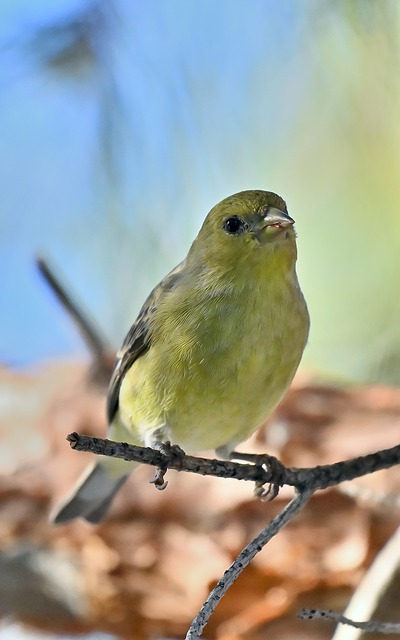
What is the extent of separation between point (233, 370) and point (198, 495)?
0.76 m

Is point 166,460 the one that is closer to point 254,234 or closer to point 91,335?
point 254,234

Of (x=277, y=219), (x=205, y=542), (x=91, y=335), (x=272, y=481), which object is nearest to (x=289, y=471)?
(x=272, y=481)

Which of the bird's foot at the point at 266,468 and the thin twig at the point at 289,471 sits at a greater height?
the bird's foot at the point at 266,468

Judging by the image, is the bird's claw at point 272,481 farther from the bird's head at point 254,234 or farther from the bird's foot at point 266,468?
the bird's head at point 254,234

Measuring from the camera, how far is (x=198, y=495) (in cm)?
195

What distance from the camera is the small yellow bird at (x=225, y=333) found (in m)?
1.28

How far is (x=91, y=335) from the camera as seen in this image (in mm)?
2100

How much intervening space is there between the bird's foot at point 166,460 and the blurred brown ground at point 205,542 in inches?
22.7

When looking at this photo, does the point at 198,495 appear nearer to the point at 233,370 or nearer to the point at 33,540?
the point at 33,540

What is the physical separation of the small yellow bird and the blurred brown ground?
1.61ft

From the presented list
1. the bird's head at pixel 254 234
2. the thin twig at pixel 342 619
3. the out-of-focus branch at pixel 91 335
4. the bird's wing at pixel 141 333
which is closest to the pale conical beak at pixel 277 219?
the bird's head at pixel 254 234

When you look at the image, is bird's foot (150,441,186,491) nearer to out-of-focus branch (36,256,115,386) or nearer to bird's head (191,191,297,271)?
bird's head (191,191,297,271)

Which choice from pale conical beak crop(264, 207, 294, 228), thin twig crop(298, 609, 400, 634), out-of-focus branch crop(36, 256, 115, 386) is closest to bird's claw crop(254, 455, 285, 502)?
thin twig crop(298, 609, 400, 634)

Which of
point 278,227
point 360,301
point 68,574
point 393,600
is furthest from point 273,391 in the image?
point 68,574
